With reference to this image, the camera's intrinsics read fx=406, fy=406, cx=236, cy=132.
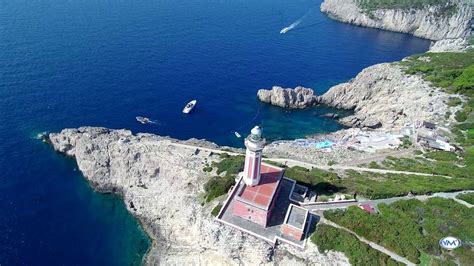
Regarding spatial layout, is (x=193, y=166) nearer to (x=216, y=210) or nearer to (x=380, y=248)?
(x=216, y=210)

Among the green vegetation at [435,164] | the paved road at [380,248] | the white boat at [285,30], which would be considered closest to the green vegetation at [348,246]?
the paved road at [380,248]

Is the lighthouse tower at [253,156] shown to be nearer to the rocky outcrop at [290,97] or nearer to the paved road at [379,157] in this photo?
the paved road at [379,157]

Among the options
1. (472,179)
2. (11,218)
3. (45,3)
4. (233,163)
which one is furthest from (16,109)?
(472,179)

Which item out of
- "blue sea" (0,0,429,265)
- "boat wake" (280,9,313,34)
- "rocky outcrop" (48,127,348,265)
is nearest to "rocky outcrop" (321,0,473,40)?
"blue sea" (0,0,429,265)

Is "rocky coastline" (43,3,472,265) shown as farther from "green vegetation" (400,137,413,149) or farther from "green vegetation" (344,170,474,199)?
"green vegetation" (344,170,474,199)

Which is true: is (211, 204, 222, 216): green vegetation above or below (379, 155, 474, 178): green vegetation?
above

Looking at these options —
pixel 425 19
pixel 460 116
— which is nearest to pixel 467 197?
pixel 460 116

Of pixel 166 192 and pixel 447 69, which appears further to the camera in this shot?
pixel 447 69
